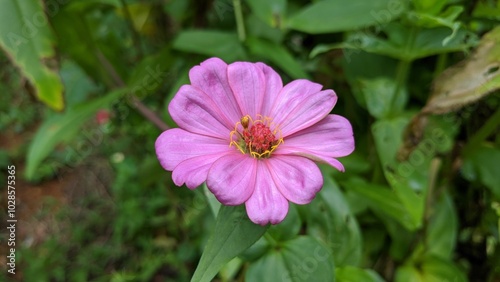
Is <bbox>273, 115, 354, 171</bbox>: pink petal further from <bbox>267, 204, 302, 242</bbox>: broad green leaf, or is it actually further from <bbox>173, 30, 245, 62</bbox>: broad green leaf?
<bbox>173, 30, 245, 62</bbox>: broad green leaf

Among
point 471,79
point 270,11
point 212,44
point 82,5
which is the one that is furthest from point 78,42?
point 471,79

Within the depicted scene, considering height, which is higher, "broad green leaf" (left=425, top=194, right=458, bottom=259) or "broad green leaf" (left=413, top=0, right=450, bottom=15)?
"broad green leaf" (left=413, top=0, right=450, bottom=15)

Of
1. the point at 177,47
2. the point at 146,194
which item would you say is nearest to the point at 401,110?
the point at 177,47

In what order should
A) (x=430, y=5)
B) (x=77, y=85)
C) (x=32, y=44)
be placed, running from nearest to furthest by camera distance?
(x=430, y=5) < (x=32, y=44) < (x=77, y=85)

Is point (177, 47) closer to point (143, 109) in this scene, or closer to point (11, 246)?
point (143, 109)

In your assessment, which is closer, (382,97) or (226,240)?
(226,240)

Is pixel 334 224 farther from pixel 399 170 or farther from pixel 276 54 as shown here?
pixel 276 54

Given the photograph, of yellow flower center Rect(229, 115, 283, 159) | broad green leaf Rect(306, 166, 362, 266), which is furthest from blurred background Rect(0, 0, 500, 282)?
yellow flower center Rect(229, 115, 283, 159)
